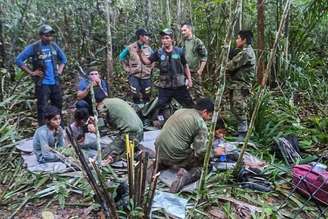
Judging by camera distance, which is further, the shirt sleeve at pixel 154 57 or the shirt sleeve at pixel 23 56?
the shirt sleeve at pixel 154 57

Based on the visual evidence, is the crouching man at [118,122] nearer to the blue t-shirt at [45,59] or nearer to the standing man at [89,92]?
the standing man at [89,92]

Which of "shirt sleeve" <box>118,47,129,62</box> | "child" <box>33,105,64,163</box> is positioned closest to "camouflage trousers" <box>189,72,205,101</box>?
"shirt sleeve" <box>118,47,129,62</box>

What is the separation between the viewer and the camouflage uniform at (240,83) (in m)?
7.30

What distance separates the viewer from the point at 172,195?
512 centimetres

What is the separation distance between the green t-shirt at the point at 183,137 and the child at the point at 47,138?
1.43 meters

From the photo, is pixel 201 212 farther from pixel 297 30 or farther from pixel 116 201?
pixel 297 30

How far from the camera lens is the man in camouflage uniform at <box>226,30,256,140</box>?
724 centimetres

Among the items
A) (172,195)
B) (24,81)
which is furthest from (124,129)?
(24,81)

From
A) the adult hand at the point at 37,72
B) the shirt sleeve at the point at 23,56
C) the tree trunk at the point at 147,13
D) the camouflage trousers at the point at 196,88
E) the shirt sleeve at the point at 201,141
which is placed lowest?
the camouflage trousers at the point at 196,88

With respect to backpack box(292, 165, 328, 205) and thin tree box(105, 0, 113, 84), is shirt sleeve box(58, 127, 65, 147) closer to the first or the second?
thin tree box(105, 0, 113, 84)

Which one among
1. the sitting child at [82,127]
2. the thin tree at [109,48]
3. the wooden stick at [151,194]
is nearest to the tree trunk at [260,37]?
the thin tree at [109,48]

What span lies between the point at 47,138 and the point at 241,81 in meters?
3.30

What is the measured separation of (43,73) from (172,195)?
10.9 feet

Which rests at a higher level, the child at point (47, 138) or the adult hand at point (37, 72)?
the adult hand at point (37, 72)
